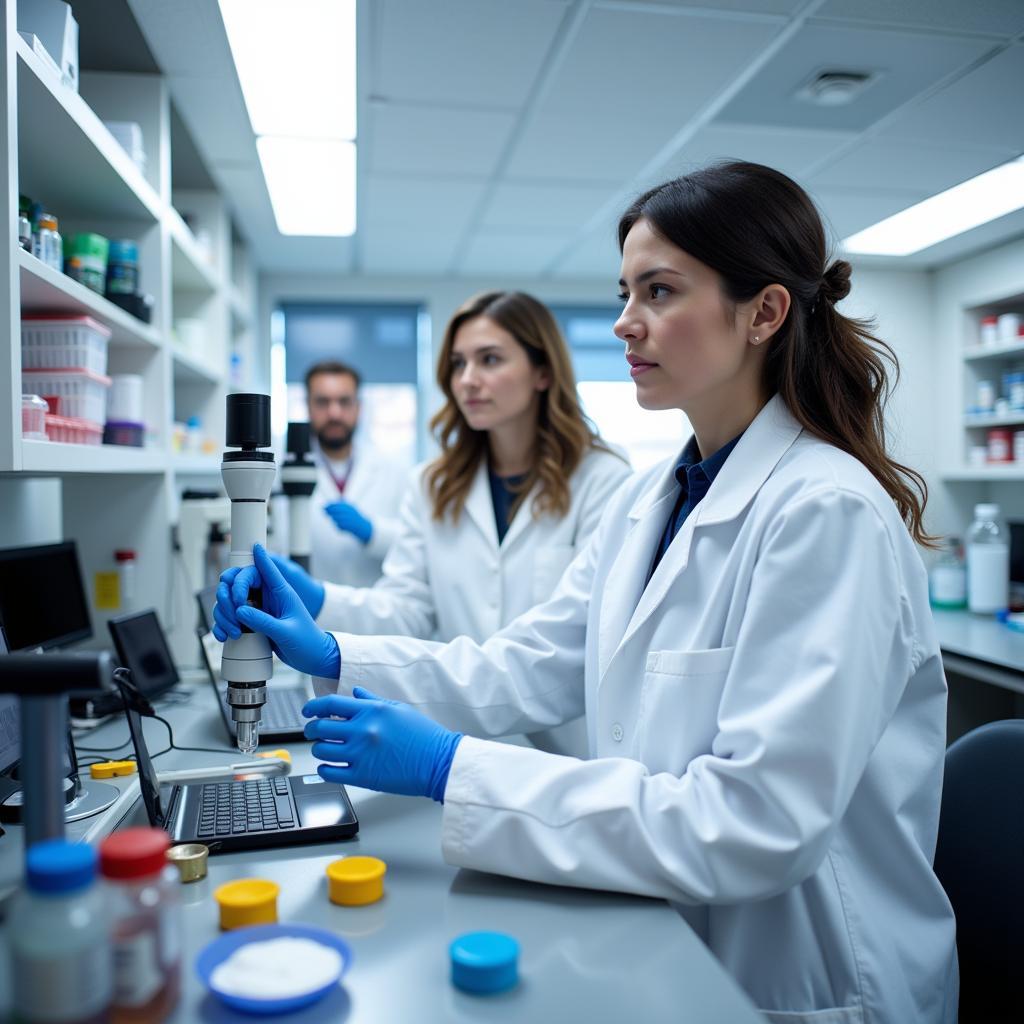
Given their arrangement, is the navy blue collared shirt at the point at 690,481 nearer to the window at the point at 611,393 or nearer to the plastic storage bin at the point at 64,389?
the plastic storage bin at the point at 64,389

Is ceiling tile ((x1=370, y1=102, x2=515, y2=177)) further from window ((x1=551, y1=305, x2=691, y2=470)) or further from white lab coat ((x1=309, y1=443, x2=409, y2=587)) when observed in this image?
window ((x1=551, y1=305, x2=691, y2=470))

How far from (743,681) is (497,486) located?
4.08 feet

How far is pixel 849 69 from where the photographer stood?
2211mm

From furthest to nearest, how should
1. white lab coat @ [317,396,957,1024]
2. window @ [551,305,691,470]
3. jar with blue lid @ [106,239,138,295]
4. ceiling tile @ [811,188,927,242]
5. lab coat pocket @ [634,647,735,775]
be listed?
window @ [551,305,691,470], ceiling tile @ [811,188,927,242], jar with blue lid @ [106,239,138,295], lab coat pocket @ [634,647,735,775], white lab coat @ [317,396,957,1024]

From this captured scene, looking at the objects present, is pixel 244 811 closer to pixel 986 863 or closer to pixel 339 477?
pixel 986 863

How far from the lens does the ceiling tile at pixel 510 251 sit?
12.6 ft

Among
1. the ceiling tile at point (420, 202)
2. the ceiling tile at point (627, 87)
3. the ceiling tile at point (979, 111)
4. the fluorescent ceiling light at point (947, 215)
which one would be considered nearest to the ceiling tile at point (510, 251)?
the ceiling tile at point (420, 202)

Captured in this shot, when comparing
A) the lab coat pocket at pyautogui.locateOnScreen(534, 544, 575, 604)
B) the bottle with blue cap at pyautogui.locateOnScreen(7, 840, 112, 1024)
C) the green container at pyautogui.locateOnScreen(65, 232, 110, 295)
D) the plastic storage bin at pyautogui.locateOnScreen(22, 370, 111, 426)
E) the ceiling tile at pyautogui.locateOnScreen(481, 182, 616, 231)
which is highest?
the ceiling tile at pyautogui.locateOnScreen(481, 182, 616, 231)

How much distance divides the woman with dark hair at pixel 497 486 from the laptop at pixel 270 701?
236 millimetres

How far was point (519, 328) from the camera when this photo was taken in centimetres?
193

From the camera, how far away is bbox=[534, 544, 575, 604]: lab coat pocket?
6.04 feet

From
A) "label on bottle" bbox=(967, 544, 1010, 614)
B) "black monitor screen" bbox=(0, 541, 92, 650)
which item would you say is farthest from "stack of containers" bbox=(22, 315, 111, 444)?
"label on bottle" bbox=(967, 544, 1010, 614)

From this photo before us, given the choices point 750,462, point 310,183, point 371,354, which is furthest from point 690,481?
point 371,354

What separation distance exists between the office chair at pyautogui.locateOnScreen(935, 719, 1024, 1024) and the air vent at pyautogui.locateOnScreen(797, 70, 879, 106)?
1.91 metres
